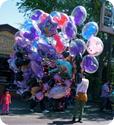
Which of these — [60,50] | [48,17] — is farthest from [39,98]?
[48,17]

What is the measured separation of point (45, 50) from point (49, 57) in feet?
0.59

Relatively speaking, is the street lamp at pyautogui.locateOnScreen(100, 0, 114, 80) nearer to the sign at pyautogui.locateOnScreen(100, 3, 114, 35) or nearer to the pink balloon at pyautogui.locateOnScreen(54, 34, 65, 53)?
the sign at pyautogui.locateOnScreen(100, 3, 114, 35)

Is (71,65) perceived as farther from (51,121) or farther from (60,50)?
(51,121)

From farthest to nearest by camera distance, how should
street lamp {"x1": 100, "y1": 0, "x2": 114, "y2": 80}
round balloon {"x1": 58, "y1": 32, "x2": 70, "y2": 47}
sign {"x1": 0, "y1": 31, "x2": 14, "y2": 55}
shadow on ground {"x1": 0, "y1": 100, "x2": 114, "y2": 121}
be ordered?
sign {"x1": 0, "y1": 31, "x2": 14, "y2": 55}
street lamp {"x1": 100, "y1": 0, "x2": 114, "y2": 80}
shadow on ground {"x1": 0, "y1": 100, "x2": 114, "y2": 121}
round balloon {"x1": 58, "y1": 32, "x2": 70, "y2": 47}

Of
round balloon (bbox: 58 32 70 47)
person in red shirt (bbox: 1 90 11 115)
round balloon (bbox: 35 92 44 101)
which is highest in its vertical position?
round balloon (bbox: 58 32 70 47)

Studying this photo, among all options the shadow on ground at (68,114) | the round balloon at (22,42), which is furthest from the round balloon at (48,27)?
the shadow on ground at (68,114)

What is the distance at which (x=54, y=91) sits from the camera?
794 cm

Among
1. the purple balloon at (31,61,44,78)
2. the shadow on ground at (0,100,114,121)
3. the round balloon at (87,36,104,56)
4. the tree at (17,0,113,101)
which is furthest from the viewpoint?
the tree at (17,0,113,101)

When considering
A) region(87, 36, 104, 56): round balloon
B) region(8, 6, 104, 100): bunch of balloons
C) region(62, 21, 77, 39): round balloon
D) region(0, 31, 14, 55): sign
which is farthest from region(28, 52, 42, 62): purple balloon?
region(0, 31, 14, 55): sign

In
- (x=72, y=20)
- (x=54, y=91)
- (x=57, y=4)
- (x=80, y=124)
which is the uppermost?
(x=57, y=4)

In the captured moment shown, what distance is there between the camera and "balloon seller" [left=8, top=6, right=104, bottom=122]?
7941 millimetres

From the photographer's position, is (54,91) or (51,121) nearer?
(54,91)

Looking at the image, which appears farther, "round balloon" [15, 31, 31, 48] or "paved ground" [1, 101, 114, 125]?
"paved ground" [1, 101, 114, 125]

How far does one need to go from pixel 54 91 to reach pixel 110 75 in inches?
466
